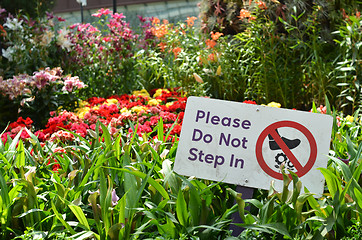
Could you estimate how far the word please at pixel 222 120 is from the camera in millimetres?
1753

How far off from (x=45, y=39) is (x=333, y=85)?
117 inches

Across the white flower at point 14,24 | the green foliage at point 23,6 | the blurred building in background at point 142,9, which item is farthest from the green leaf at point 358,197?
the blurred building in background at point 142,9

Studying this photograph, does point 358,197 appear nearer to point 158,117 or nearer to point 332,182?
point 332,182

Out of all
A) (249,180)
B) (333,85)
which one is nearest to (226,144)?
(249,180)

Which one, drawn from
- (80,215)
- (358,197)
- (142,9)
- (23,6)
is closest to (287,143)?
(358,197)

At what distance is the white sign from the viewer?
5.58 feet

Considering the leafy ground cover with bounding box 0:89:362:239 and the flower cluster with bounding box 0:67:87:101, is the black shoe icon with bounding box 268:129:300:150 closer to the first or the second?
the leafy ground cover with bounding box 0:89:362:239

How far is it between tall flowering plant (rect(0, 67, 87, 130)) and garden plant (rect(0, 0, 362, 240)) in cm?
1

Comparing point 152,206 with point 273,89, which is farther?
point 273,89

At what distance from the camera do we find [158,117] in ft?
11.1

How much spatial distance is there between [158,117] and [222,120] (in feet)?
5.45

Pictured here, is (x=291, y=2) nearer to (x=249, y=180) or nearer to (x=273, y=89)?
(x=273, y=89)

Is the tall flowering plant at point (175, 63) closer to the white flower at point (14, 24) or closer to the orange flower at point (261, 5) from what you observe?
the orange flower at point (261, 5)

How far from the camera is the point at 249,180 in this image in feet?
5.58
